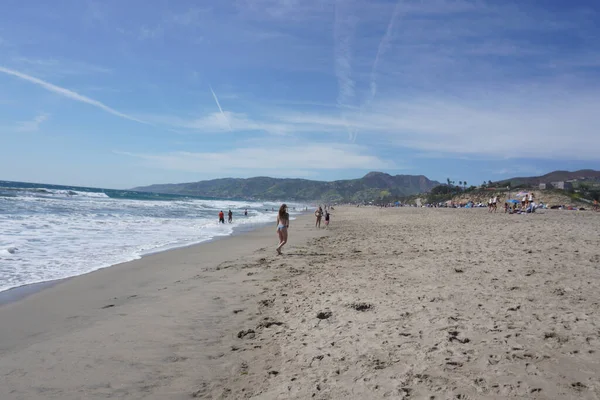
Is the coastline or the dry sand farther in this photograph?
the coastline

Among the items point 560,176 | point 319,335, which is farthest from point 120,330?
point 560,176

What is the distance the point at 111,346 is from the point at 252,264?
18.7 ft

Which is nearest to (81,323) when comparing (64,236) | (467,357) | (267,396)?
(267,396)

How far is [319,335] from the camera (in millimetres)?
4375

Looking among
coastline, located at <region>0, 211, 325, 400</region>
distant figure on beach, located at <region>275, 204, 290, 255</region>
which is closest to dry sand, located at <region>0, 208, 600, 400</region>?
coastline, located at <region>0, 211, 325, 400</region>

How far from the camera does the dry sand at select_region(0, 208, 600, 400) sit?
3.20 meters

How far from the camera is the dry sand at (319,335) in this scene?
3.20 m

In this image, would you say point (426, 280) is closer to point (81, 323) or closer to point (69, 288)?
point (81, 323)

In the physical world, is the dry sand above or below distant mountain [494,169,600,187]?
below

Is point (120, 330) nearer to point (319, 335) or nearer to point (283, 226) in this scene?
point (319, 335)

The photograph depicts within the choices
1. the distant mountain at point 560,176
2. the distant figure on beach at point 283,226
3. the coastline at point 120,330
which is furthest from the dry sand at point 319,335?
the distant mountain at point 560,176

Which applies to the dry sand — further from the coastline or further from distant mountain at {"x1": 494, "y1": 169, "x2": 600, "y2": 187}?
distant mountain at {"x1": 494, "y1": 169, "x2": 600, "y2": 187}

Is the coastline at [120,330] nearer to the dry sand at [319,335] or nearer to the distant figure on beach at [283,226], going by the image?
the dry sand at [319,335]

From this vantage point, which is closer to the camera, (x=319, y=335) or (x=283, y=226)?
(x=319, y=335)
